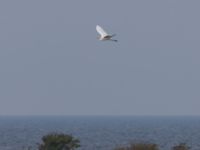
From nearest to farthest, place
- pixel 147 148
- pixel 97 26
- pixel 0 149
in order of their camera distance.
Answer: pixel 97 26, pixel 147 148, pixel 0 149

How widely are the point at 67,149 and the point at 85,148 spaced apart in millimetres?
43035

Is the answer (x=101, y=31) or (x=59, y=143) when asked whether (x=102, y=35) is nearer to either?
(x=101, y=31)

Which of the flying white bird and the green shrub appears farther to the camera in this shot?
the green shrub

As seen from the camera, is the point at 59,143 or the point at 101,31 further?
the point at 59,143

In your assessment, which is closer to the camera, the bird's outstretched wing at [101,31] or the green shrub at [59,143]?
the bird's outstretched wing at [101,31]

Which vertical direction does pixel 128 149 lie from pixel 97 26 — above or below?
below

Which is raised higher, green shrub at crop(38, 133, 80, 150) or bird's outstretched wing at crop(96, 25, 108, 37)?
bird's outstretched wing at crop(96, 25, 108, 37)

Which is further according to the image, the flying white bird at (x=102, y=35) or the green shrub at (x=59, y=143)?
the green shrub at (x=59, y=143)

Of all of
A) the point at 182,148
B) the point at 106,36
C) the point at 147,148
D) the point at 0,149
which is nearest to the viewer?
the point at 106,36

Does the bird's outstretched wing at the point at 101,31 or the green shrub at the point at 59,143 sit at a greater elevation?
the bird's outstretched wing at the point at 101,31

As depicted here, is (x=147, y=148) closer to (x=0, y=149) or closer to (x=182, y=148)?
(x=182, y=148)

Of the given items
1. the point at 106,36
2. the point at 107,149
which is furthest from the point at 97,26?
the point at 107,149

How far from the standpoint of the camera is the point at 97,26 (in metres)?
39.2

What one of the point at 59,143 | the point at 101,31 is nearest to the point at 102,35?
the point at 101,31
